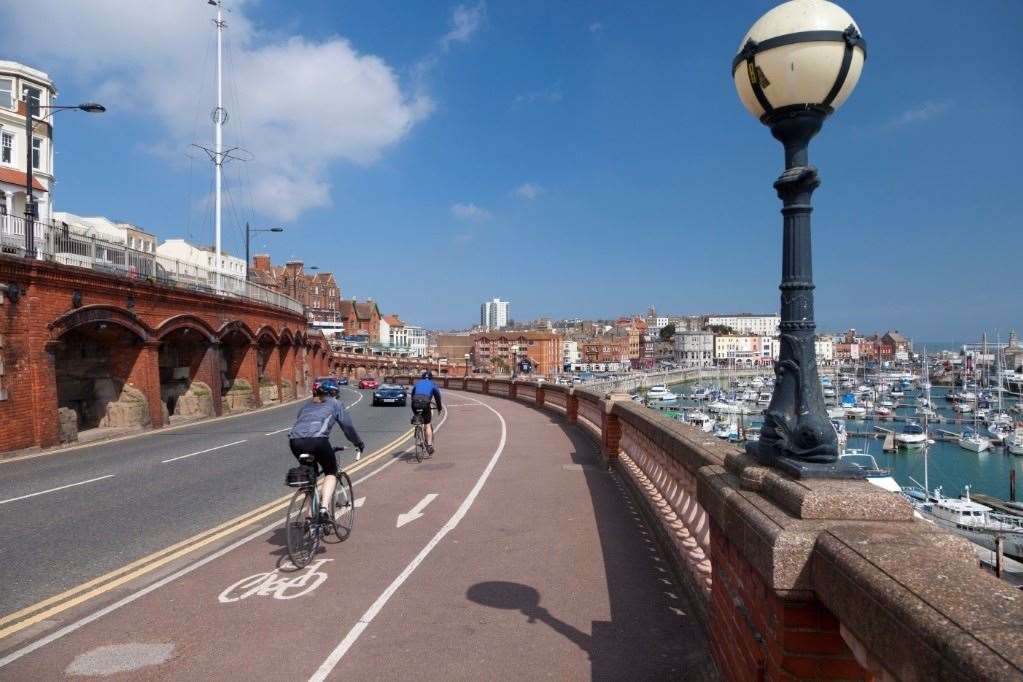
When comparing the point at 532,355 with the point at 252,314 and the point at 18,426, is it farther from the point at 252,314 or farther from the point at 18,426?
the point at 18,426

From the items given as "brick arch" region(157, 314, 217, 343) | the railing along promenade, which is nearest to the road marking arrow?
the railing along promenade

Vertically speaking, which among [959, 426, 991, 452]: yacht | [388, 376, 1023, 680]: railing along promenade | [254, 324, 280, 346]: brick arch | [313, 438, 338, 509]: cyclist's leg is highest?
[254, 324, 280, 346]: brick arch

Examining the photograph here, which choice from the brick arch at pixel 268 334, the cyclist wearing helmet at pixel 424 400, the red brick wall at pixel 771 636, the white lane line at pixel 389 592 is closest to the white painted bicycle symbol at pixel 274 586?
the white lane line at pixel 389 592

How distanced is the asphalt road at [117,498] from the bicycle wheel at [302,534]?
1.97 metres

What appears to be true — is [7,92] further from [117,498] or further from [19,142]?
[117,498]

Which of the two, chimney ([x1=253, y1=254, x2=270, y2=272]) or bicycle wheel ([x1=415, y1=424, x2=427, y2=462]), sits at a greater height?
chimney ([x1=253, y1=254, x2=270, y2=272])

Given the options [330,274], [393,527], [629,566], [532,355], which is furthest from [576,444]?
[532,355]

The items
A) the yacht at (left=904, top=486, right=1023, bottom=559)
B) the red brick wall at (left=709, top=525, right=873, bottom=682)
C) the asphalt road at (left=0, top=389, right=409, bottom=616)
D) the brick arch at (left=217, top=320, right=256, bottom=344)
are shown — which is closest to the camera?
the red brick wall at (left=709, top=525, right=873, bottom=682)

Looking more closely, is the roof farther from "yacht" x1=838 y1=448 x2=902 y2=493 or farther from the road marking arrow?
"yacht" x1=838 y1=448 x2=902 y2=493

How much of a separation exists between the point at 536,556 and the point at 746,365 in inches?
7999

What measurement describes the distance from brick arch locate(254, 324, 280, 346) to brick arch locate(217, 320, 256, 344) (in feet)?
2.69

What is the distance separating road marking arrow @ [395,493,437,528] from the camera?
8648mm

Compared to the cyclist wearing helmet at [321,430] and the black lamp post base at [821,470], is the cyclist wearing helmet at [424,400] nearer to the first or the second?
the cyclist wearing helmet at [321,430]

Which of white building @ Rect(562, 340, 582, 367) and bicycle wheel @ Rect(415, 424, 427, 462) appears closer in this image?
bicycle wheel @ Rect(415, 424, 427, 462)
